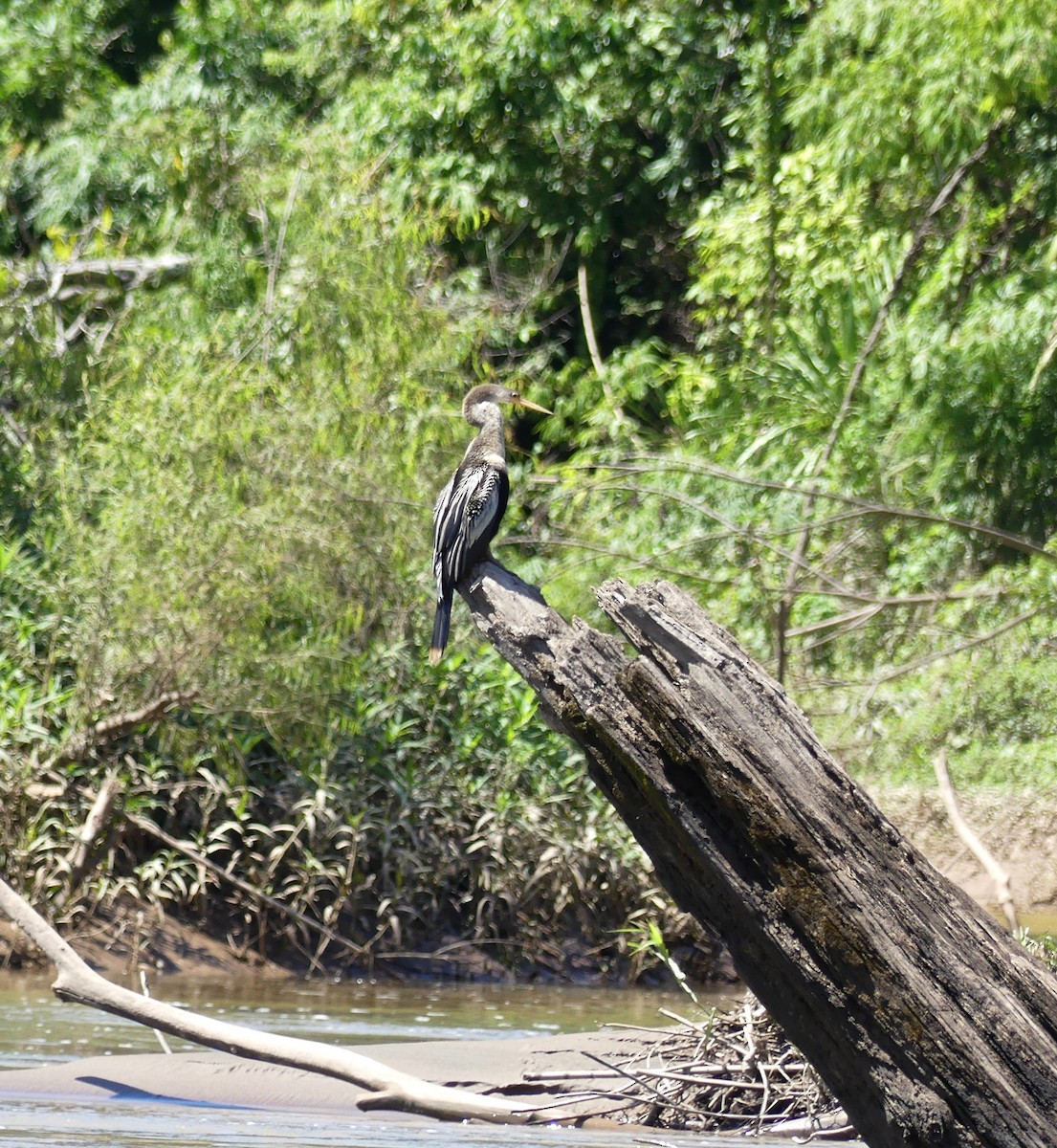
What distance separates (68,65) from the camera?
15.1m

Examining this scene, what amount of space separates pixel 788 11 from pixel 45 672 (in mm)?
7952

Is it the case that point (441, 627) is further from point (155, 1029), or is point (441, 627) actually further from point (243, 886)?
point (243, 886)

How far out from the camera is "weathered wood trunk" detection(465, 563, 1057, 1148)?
2.68 meters

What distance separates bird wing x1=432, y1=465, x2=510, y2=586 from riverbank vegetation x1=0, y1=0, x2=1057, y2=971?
1873mm

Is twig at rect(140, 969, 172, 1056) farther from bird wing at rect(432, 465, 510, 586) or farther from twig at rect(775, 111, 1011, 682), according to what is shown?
twig at rect(775, 111, 1011, 682)

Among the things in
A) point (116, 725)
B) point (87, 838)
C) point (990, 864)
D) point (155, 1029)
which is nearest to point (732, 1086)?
point (990, 864)

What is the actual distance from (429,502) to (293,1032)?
3536 millimetres

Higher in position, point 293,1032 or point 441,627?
point 441,627

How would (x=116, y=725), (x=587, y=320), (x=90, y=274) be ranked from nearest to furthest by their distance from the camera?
(x=116, y=725), (x=90, y=274), (x=587, y=320)

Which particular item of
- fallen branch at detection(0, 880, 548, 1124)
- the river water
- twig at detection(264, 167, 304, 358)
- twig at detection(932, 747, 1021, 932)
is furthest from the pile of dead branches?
twig at detection(264, 167, 304, 358)

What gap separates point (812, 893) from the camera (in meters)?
2.81

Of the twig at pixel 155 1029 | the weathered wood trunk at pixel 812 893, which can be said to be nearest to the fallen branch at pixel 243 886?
the twig at pixel 155 1029

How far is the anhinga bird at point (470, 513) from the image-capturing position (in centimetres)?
473

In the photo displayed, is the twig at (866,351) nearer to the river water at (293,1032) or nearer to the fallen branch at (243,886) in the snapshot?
the river water at (293,1032)
